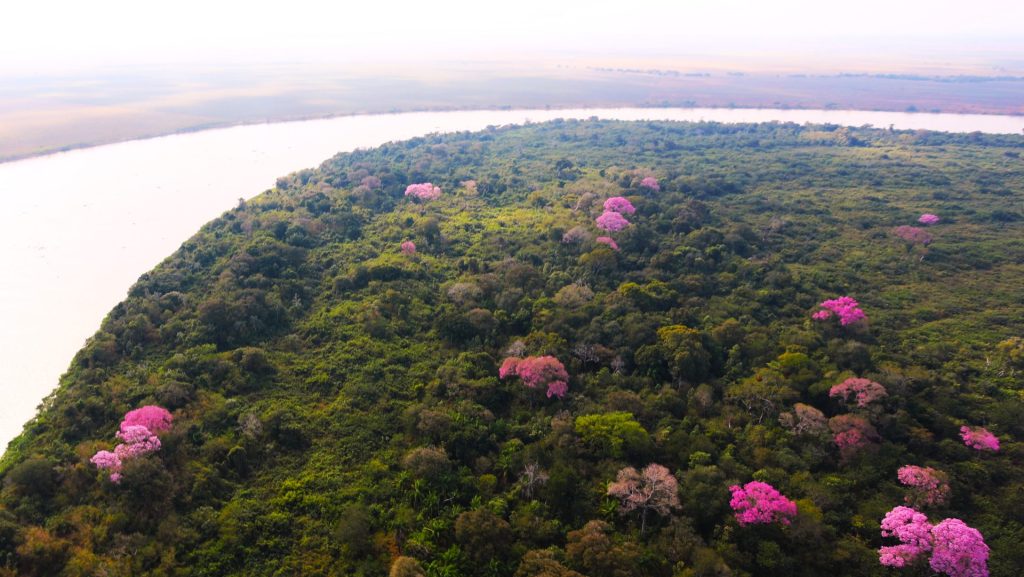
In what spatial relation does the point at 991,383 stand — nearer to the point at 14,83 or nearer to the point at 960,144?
the point at 960,144

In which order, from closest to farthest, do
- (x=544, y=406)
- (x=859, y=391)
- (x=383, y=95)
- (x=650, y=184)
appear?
(x=859, y=391) < (x=544, y=406) < (x=650, y=184) < (x=383, y=95)

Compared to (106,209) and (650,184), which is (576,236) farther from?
(106,209)

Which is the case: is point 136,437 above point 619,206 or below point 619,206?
below

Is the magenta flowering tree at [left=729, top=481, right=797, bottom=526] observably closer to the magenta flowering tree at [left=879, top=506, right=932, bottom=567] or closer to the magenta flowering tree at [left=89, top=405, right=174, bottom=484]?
the magenta flowering tree at [left=879, top=506, right=932, bottom=567]

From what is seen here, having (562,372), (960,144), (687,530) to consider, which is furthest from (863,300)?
(960,144)

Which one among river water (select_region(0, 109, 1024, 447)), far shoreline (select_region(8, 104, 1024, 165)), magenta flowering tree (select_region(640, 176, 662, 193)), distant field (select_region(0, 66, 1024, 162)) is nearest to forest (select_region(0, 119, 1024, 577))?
river water (select_region(0, 109, 1024, 447))

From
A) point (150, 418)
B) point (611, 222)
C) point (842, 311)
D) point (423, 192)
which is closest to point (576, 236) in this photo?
point (611, 222)

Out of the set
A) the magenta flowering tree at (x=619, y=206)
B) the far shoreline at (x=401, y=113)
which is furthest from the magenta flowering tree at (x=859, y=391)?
the far shoreline at (x=401, y=113)
